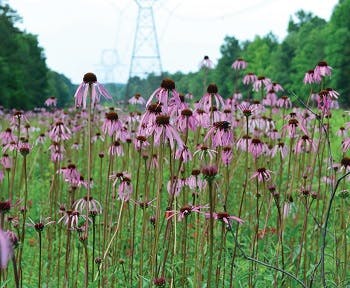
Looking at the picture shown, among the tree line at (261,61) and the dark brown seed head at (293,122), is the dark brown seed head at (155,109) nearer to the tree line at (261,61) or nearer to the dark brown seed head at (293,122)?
the dark brown seed head at (293,122)

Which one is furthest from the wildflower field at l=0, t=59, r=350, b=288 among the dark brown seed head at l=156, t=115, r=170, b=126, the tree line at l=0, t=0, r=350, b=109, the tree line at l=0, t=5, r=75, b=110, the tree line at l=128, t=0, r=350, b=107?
the tree line at l=0, t=5, r=75, b=110

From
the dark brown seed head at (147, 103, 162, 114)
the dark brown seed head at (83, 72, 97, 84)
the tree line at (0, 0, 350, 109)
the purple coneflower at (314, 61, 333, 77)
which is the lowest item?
the dark brown seed head at (147, 103, 162, 114)

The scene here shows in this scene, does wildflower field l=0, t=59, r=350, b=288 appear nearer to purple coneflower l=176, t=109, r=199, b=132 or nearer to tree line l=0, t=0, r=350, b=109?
purple coneflower l=176, t=109, r=199, b=132

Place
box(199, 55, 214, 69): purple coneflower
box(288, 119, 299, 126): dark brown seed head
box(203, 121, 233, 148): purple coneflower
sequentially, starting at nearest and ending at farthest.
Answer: box(203, 121, 233, 148): purple coneflower, box(288, 119, 299, 126): dark brown seed head, box(199, 55, 214, 69): purple coneflower

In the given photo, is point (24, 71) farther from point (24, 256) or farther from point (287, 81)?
point (24, 256)

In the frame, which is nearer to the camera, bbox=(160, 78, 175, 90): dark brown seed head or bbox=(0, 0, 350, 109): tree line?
bbox=(160, 78, 175, 90): dark brown seed head

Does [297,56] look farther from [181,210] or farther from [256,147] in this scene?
[181,210]

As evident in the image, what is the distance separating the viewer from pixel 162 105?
1838 mm

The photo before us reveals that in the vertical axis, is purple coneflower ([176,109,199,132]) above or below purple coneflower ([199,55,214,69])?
below

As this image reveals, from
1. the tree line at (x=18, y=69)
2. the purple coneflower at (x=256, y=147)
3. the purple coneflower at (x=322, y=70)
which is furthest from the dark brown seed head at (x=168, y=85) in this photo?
the tree line at (x=18, y=69)

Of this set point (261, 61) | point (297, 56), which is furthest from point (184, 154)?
point (261, 61)

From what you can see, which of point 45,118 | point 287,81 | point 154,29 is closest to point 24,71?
point 154,29

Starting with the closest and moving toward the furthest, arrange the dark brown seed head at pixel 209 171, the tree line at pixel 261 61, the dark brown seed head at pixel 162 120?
the dark brown seed head at pixel 209 171 < the dark brown seed head at pixel 162 120 < the tree line at pixel 261 61

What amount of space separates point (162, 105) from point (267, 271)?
1459 mm
